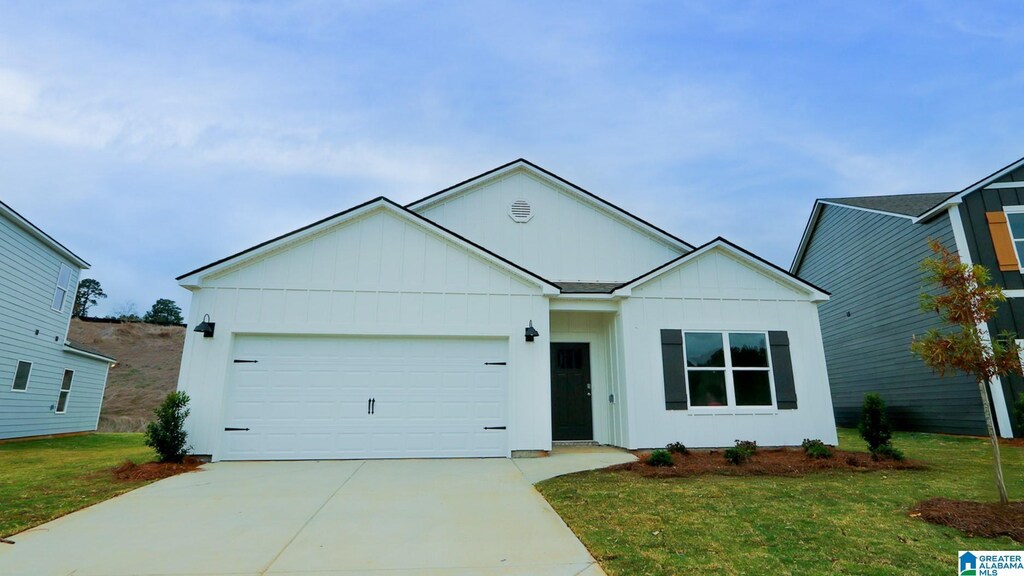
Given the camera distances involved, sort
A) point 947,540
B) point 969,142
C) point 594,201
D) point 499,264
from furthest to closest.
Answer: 1. point 969,142
2. point 594,201
3. point 499,264
4. point 947,540

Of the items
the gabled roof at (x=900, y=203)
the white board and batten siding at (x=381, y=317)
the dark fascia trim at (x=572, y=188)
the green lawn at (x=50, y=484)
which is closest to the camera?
the green lawn at (x=50, y=484)

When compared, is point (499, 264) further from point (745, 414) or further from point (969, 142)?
point (969, 142)

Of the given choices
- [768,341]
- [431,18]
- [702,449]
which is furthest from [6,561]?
[431,18]

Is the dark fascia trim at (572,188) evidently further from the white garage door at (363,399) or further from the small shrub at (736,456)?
the small shrub at (736,456)

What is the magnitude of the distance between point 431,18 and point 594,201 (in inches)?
266

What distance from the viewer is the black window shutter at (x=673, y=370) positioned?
9.03 meters

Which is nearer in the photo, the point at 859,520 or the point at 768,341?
the point at 859,520

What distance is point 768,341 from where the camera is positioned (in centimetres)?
948

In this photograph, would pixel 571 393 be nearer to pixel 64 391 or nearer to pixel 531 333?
pixel 531 333

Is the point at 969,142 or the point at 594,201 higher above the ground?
the point at 969,142

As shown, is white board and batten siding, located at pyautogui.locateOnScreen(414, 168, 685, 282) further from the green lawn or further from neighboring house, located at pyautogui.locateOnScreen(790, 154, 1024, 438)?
the green lawn

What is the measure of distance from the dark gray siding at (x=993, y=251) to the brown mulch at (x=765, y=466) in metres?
5.60

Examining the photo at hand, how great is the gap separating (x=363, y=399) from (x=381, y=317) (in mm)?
1558

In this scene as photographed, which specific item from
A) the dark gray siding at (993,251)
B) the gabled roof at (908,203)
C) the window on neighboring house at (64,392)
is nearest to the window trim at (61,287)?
the window on neighboring house at (64,392)
